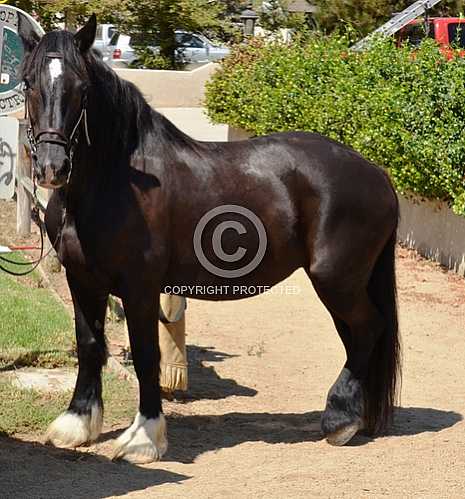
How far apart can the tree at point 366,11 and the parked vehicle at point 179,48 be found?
12.4 feet

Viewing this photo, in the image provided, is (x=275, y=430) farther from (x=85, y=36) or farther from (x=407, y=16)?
(x=407, y=16)

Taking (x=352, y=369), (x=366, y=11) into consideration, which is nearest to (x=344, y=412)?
(x=352, y=369)

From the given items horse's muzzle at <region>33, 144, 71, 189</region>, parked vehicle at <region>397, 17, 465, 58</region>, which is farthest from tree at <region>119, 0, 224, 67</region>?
horse's muzzle at <region>33, 144, 71, 189</region>

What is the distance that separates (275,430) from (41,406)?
1.38 meters

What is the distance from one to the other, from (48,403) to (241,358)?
1.95 metres

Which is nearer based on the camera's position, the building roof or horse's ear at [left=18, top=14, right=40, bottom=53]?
horse's ear at [left=18, top=14, right=40, bottom=53]

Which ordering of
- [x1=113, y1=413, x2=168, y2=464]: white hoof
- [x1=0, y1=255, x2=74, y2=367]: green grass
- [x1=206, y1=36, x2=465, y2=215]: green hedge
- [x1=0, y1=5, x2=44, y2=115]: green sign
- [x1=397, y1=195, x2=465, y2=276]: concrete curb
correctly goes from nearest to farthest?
[x1=113, y1=413, x2=168, y2=464]: white hoof, [x1=0, y1=5, x2=44, y2=115]: green sign, [x1=0, y1=255, x2=74, y2=367]: green grass, [x1=206, y1=36, x2=465, y2=215]: green hedge, [x1=397, y1=195, x2=465, y2=276]: concrete curb

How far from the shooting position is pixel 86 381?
5.42 meters

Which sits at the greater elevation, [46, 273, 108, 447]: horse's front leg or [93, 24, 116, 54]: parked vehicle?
[93, 24, 116, 54]: parked vehicle

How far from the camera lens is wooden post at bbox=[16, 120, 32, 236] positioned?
35.4 ft

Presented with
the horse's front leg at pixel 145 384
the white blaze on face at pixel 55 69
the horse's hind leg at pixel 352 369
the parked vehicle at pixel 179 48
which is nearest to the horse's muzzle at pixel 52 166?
the white blaze on face at pixel 55 69

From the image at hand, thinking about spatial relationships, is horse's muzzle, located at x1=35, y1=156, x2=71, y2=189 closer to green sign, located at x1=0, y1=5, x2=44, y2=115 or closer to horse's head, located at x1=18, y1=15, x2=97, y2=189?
horse's head, located at x1=18, y1=15, x2=97, y2=189

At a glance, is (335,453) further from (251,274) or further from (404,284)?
(404,284)

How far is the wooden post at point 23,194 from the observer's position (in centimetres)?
1078
